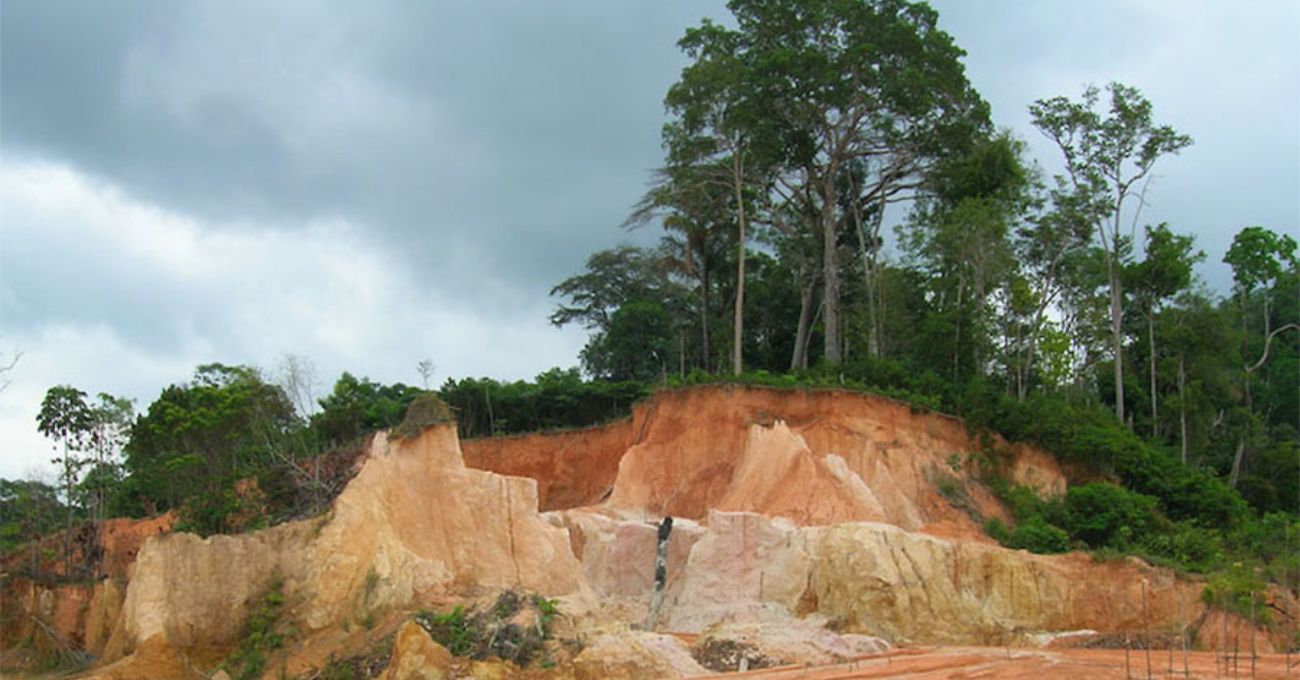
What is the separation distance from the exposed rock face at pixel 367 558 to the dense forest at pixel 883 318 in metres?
10.9

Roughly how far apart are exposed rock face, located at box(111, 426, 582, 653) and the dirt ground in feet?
19.3

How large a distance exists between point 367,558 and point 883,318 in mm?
26447

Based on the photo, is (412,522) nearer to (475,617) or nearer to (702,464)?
(475,617)

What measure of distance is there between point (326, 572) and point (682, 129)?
87.5 ft

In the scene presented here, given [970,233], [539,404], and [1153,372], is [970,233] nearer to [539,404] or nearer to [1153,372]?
[1153,372]

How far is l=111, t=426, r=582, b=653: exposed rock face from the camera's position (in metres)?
22.5

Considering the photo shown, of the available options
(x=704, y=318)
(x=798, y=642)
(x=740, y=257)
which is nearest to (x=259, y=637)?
(x=798, y=642)

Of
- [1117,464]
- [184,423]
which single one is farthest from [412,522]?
[1117,464]

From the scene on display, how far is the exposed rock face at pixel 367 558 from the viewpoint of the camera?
74.0 feet

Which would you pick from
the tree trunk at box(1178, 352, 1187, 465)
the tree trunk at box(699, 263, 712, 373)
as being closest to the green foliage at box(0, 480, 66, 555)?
the tree trunk at box(699, 263, 712, 373)

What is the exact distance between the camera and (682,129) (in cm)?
4575

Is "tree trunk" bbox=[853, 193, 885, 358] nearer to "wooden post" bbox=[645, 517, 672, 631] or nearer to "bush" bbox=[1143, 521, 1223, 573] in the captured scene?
"bush" bbox=[1143, 521, 1223, 573]

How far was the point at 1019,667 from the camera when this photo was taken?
20453mm

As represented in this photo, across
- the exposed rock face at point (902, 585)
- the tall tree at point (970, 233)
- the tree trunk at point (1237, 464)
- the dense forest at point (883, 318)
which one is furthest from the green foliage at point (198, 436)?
the tree trunk at point (1237, 464)
